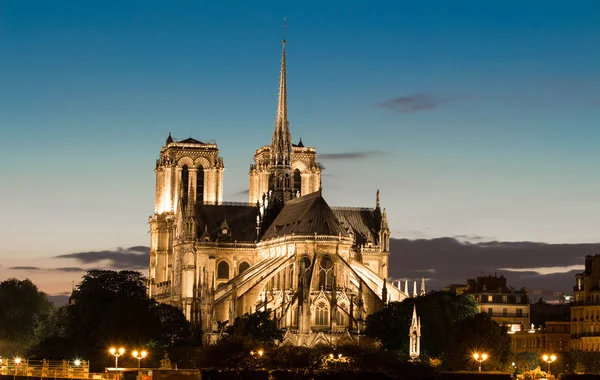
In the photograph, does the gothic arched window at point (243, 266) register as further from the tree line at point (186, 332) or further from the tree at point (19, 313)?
the tree at point (19, 313)

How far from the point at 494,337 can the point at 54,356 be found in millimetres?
38619

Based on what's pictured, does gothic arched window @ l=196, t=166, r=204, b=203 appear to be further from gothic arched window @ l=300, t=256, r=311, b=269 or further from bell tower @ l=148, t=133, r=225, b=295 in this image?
gothic arched window @ l=300, t=256, r=311, b=269

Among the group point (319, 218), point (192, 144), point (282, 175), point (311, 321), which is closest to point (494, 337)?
point (311, 321)

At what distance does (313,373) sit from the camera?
8700cm

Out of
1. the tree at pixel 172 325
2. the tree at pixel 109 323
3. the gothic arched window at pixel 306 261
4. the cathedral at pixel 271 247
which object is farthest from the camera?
the gothic arched window at pixel 306 261

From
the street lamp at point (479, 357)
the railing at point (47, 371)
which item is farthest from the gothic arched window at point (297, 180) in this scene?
the street lamp at point (479, 357)

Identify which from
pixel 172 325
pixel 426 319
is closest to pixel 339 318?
pixel 426 319

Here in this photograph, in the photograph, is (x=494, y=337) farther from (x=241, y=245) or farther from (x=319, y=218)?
(x=241, y=245)

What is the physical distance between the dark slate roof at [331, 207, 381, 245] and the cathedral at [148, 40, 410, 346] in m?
0.10

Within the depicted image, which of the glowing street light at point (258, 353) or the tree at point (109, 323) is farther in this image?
the tree at point (109, 323)

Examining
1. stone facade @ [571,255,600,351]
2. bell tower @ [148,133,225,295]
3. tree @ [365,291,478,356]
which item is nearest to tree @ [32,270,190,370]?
tree @ [365,291,478,356]

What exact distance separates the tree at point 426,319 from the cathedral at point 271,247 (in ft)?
9.52

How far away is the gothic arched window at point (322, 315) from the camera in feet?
448

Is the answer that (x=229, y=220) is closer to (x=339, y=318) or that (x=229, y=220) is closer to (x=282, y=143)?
(x=282, y=143)
